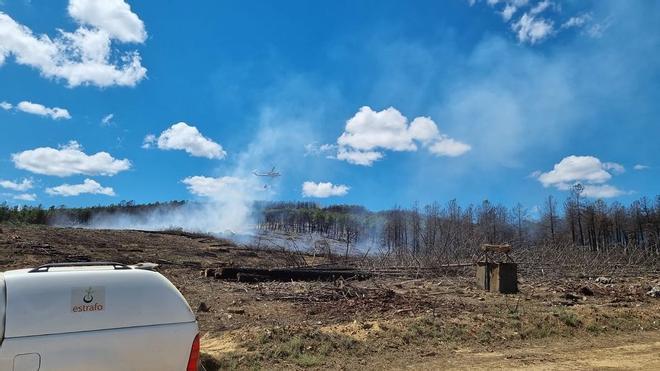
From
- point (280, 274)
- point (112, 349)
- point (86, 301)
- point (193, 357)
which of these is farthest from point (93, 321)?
point (280, 274)

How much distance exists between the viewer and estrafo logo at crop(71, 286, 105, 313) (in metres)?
4.21

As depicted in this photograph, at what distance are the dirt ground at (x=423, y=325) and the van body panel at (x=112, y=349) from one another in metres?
4.31

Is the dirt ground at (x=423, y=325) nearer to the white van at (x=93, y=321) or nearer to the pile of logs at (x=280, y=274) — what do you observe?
the pile of logs at (x=280, y=274)

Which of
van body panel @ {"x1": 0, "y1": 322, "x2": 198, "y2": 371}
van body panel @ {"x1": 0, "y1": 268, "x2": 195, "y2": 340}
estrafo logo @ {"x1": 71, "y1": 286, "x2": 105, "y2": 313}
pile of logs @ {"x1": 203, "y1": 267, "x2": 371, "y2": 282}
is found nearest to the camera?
van body panel @ {"x1": 0, "y1": 322, "x2": 198, "y2": 371}

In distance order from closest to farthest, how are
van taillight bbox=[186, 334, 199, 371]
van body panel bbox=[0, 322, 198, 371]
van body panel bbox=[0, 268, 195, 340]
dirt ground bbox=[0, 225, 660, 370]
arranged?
van body panel bbox=[0, 322, 198, 371]
van body panel bbox=[0, 268, 195, 340]
van taillight bbox=[186, 334, 199, 371]
dirt ground bbox=[0, 225, 660, 370]

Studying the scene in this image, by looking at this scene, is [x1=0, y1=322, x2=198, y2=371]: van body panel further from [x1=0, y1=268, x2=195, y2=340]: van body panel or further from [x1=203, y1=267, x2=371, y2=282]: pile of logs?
[x1=203, y1=267, x2=371, y2=282]: pile of logs

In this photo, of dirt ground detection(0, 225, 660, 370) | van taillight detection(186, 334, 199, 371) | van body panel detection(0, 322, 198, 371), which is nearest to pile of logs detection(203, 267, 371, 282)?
dirt ground detection(0, 225, 660, 370)

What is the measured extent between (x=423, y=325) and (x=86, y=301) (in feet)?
28.5

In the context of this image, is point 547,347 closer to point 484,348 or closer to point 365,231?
point 484,348

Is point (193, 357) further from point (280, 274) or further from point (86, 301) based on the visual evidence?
point (280, 274)

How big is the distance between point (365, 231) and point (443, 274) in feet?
220

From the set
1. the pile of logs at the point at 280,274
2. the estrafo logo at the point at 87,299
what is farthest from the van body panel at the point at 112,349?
the pile of logs at the point at 280,274

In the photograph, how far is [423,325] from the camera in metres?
11.5

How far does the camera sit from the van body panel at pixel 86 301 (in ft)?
Result: 13.3
